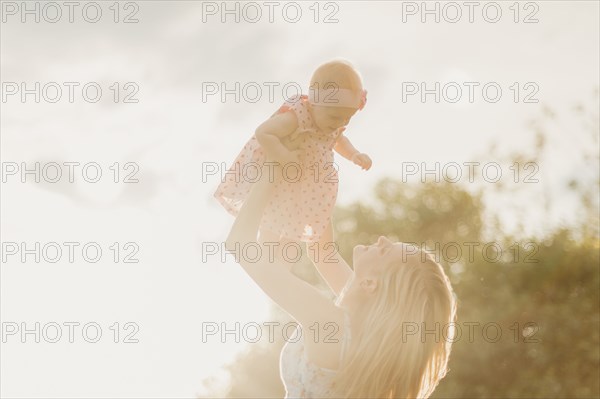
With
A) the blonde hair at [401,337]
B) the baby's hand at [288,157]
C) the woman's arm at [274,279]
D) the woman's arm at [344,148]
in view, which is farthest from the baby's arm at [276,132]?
the blonde hair at [401,337]

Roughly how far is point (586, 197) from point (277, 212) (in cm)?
2706

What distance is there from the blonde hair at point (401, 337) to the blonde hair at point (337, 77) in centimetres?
93

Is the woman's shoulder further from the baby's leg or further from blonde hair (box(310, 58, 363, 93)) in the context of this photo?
blonde hair (box(310, 58, 363, 93))

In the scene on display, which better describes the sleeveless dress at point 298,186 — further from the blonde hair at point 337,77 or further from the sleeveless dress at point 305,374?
the sleeveless dress at point 305,374

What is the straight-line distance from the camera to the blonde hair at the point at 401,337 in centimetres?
423

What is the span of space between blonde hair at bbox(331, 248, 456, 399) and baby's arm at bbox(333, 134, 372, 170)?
711 millimetres

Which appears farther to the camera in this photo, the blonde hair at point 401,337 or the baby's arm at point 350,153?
the baby's arm at point 350,153

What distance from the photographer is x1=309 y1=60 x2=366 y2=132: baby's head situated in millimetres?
4645

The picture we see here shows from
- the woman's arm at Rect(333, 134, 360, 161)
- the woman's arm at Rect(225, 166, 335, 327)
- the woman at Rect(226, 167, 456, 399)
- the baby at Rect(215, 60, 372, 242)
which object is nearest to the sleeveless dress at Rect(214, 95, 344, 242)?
the baby at Rect(215, 60, 372, 242)

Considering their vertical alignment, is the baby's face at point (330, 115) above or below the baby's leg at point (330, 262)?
above

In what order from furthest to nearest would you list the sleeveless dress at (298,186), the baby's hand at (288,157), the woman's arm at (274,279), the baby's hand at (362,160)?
the baby's hand at (362,160) → the sleeveless dress at (298,186) → the baby's hand at (288,157) → the woman's arm at (274,279)

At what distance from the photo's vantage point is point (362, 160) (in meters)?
4.95

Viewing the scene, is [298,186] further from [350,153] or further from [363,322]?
[363,322]

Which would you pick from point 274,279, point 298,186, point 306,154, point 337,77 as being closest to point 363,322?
point 274,279
